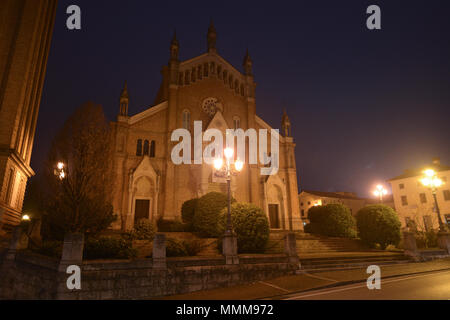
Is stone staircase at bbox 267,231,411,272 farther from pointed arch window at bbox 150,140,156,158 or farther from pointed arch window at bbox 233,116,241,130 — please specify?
pointed arch window at bbox 150,140,156,158

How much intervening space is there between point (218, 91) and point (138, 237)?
1934 centimetres

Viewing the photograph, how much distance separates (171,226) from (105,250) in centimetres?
1245

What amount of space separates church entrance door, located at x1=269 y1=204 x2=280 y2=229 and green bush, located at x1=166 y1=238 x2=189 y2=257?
18686 millimetres

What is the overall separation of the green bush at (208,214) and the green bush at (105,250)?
10612 mm

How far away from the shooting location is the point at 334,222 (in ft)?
84.5

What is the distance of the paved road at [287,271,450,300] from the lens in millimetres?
8514

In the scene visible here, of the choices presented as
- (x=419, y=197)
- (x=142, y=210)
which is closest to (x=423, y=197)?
(x=419, y=197)

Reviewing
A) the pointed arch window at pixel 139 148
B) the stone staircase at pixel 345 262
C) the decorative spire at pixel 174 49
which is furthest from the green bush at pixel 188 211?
the decorative spire at pixel 174 49

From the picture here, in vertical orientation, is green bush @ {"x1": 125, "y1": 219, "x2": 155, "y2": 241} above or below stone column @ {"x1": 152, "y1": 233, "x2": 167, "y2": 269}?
above

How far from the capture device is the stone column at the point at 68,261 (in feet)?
29.9

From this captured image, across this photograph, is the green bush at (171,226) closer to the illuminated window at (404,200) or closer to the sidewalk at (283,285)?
the sidewalk at (283,285)

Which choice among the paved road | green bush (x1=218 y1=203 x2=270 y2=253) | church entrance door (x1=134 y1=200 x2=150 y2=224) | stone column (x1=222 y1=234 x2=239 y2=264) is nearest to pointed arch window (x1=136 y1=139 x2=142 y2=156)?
church entrance door (x1=134 y1=200 x2=150 y2=224)

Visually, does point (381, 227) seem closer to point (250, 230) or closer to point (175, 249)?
point (250, 230)
